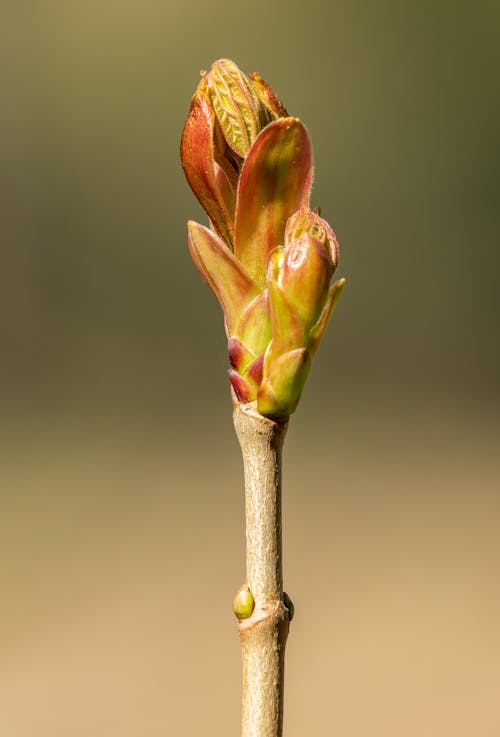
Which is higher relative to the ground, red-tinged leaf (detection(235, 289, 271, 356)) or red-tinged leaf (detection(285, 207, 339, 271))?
red-tinged leaf (detection(285, 207, 339, 271))

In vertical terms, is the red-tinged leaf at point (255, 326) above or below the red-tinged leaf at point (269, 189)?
below

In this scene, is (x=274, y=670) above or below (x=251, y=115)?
below

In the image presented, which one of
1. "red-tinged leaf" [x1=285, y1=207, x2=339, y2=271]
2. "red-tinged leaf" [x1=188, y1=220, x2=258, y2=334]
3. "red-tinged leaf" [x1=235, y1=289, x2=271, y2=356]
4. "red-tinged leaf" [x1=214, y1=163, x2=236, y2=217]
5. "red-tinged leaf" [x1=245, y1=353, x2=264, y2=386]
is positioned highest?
"red-tinged leaf" [x1=214, y1=163, x2=236, y2=217]

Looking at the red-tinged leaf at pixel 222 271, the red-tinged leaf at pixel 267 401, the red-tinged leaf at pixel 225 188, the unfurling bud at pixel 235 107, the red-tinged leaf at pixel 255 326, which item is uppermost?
the unfurling bud at pixel 235 107

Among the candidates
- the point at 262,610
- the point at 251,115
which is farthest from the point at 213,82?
the point at 262,610

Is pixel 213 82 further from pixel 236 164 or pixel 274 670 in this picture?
pixel 274 670
